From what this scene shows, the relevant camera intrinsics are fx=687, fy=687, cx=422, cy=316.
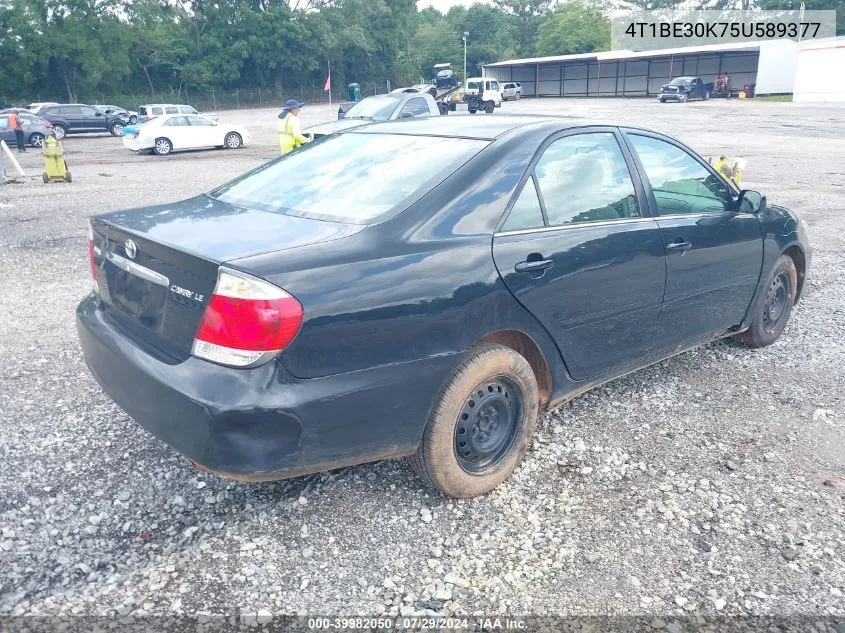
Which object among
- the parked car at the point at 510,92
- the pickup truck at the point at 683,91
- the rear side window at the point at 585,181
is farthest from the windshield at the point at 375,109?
the parked car at the point at 510,92

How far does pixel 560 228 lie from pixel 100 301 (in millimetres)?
2168

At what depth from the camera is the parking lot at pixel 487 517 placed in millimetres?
2557

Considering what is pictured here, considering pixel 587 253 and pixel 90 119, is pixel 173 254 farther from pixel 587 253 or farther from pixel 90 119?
pixel 90 119

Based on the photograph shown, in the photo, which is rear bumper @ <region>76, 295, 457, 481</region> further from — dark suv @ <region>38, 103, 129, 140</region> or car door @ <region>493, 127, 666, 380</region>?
dark suv @ <region>38, 103, 129, 140</region>

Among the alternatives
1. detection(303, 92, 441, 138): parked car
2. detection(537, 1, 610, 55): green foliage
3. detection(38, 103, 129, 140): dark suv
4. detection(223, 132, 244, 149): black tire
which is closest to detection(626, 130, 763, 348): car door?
detection(303, 92, 441, 138): parked car

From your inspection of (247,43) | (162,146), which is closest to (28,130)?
(162,146)

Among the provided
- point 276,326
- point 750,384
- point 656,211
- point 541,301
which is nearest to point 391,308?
point 276,326

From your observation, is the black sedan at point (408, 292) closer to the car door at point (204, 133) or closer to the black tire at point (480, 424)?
the black tire at point (480, 424)

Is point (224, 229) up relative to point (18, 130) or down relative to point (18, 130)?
up

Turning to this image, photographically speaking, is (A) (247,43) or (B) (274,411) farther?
(A) (247,43)

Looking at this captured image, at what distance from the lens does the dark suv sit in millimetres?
29498

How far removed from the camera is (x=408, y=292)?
2.64m

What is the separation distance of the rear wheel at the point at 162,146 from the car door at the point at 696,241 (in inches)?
826

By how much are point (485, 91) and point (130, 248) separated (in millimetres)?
42942
